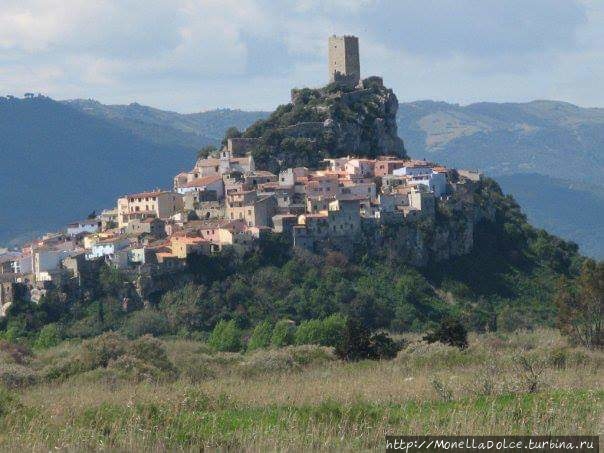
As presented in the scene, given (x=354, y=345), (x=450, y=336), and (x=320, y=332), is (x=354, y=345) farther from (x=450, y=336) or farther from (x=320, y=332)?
(x=320, y=332)

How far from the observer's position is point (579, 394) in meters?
19.0

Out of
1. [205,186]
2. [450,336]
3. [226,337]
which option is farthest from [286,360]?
[205,186]

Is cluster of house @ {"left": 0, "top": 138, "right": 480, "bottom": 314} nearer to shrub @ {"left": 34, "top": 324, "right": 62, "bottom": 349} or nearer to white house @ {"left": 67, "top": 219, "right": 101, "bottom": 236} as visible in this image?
white house @ {"left": 67, "top": 219, "right": 101, "bottom": 236}


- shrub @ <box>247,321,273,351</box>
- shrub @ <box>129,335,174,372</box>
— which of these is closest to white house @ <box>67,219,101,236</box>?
shrub @ <box>247,321,273,351</box>

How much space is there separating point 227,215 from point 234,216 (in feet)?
1.66

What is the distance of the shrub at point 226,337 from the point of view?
4369cm

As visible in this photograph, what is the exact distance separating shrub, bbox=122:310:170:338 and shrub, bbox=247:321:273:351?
364cm

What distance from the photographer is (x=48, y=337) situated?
46.0 meters

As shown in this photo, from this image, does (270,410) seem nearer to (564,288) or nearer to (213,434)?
(213,434)

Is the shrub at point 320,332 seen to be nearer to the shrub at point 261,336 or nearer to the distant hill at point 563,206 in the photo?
the shrub at point 261,336

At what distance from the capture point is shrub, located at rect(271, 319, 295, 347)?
43.2m

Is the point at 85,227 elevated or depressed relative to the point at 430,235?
elevated

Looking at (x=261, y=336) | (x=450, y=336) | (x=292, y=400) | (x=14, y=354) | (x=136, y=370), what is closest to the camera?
(x=292, y=400)

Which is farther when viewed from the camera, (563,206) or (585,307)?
(563,206)
